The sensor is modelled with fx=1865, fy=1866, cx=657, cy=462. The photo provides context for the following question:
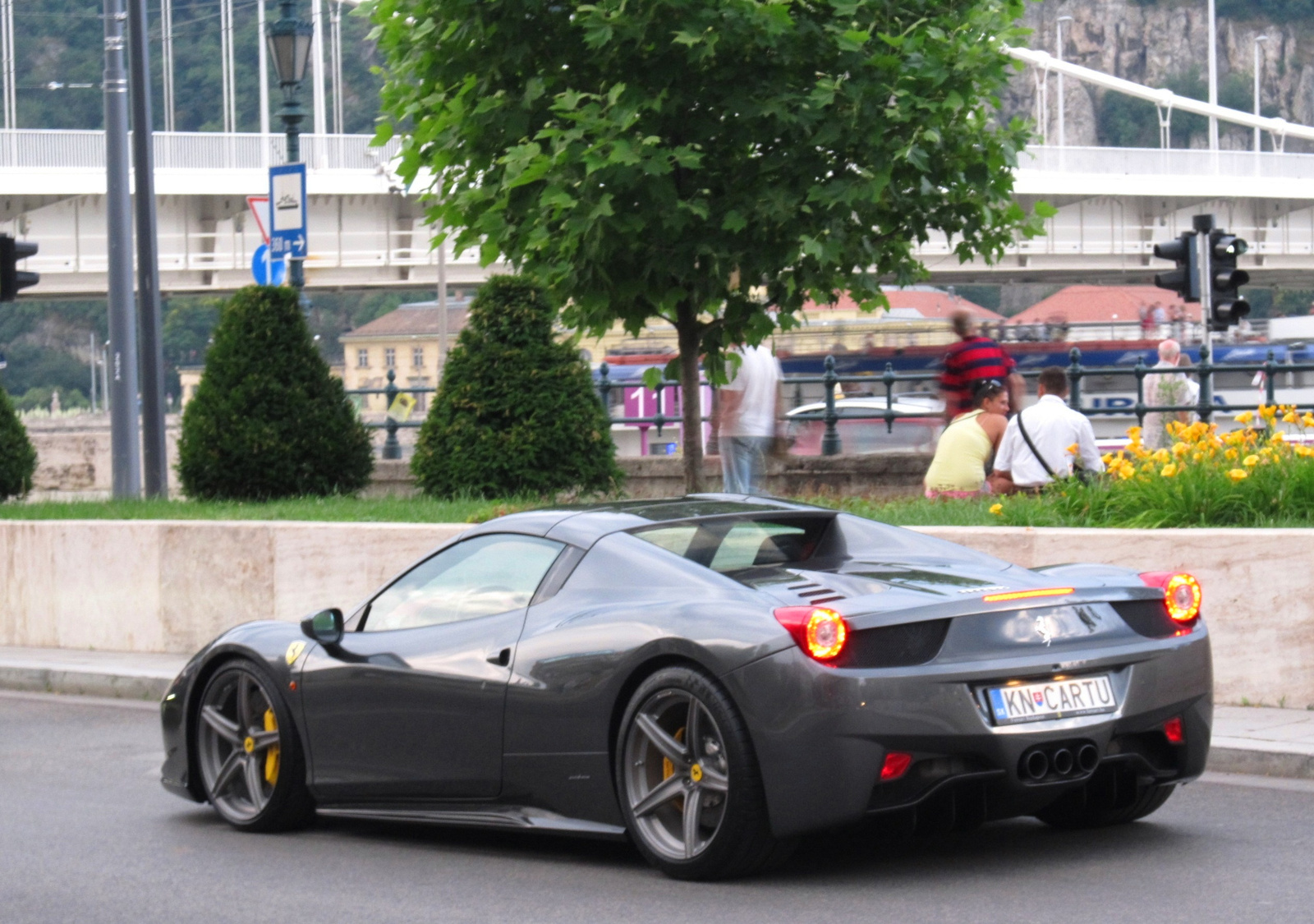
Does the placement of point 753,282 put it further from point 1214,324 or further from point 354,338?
point 354,338

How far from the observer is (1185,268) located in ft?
61.7

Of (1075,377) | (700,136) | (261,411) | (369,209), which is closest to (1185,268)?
(1075,377)

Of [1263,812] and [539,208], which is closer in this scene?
[1263,812]

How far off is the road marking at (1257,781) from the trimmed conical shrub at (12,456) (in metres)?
12.8

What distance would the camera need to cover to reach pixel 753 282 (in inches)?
446

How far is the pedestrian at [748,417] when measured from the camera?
13.1 m

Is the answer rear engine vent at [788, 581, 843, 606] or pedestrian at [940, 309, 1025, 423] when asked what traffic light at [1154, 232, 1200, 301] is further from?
rear engine vent at [788, 581, 843, 606]

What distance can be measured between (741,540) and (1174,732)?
1504 millimetres

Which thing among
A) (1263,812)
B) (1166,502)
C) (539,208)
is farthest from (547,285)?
(1263,812)

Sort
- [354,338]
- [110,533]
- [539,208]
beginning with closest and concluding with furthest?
[539,208] < [110,533] < [354,338]

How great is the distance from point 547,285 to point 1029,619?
616cm

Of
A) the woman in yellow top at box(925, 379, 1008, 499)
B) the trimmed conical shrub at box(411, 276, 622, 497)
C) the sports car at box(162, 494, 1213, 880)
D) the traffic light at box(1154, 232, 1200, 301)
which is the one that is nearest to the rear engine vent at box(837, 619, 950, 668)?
the sports car at box(162, 494, 1213, 880)

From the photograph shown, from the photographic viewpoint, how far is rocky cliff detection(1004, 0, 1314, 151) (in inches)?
5842

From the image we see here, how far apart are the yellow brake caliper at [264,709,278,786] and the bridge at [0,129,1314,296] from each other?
1342 inches
